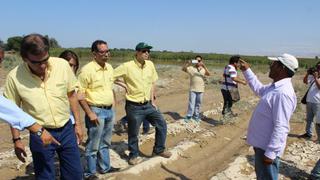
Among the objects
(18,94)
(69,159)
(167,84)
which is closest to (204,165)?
(69,159)

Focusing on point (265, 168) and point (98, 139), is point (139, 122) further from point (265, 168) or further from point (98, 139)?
point (265, 168)

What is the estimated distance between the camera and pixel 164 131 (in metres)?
6.83

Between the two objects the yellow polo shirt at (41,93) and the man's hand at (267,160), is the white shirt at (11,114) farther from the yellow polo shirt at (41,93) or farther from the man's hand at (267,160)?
the man's hand at (267,160)

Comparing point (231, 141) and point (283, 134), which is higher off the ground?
point (283, 134)

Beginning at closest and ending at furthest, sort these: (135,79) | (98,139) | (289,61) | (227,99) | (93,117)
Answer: (289,61), (93,117), (98,139), (135,79), (227,99)

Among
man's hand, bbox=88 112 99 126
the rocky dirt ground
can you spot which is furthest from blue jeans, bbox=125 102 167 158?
man's hand, bbox=88 112 99 126

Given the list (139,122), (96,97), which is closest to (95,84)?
(96,97)

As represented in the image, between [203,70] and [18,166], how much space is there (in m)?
5.73

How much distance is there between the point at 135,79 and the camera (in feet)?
21.0

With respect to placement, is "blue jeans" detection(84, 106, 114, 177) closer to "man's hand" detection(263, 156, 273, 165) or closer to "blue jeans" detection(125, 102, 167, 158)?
"blue jeans" detection(125, 102, 167, 158)

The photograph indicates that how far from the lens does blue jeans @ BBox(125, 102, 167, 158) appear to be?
6461mm

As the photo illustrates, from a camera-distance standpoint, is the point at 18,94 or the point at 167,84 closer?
the point at 18,94

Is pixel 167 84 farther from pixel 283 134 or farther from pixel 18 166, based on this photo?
pixel 283 134

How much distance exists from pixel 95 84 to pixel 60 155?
5.19 ft
